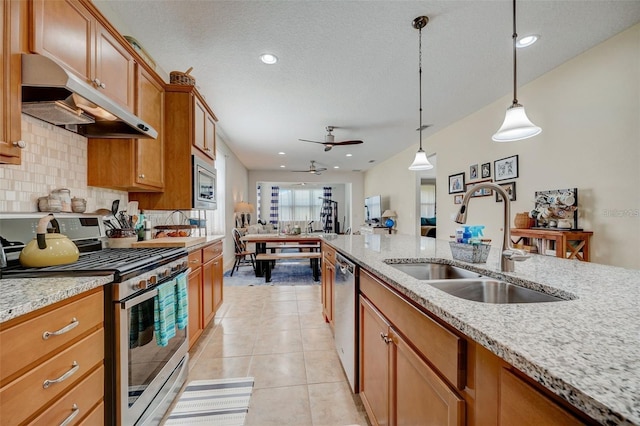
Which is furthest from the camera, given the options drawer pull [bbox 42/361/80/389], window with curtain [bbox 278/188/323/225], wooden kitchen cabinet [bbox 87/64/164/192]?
window with curtain [bbox 278/188/323/225]

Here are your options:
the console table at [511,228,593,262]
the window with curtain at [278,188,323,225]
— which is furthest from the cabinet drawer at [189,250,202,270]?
the window with curtain at [278,188,323,225]

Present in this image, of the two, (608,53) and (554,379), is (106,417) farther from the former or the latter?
(608,53)

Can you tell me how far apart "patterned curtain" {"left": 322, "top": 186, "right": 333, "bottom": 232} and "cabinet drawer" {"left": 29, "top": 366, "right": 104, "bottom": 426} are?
10218mm

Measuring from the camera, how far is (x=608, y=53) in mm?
2350

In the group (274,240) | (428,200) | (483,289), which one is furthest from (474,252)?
(428,200)

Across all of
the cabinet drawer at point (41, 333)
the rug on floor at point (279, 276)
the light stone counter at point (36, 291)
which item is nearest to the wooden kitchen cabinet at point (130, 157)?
the light stone counter at point (36, 291)

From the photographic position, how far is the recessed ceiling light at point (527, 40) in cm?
230

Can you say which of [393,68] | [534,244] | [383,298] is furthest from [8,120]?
[534,244]

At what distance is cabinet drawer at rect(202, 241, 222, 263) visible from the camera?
7.86 feet

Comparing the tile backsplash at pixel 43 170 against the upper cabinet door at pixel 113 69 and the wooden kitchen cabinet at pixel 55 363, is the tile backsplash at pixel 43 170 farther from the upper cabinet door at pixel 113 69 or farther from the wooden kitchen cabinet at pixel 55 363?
A: the wooden kitchen cabinet at pixel 55 363

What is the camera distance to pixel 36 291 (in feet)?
2.95

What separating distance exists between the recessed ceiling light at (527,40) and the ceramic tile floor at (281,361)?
3.09 metres

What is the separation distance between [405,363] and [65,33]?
7.00ft

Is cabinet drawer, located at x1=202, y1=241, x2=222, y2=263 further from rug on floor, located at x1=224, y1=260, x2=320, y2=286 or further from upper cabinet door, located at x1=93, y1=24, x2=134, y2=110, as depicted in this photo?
rug on floor, located at x1=224, y1=260, x2=320, y2=286
